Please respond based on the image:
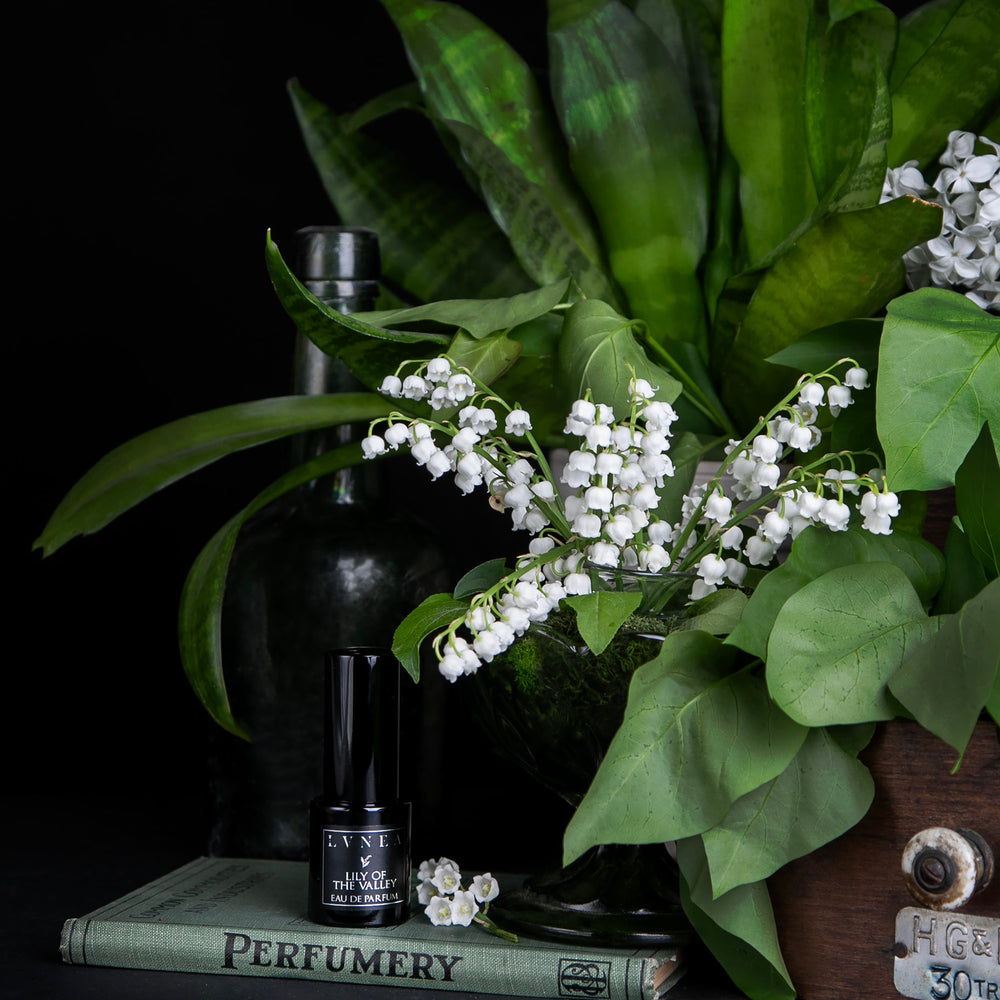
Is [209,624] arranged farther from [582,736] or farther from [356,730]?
[582,736]

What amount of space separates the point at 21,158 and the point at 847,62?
0.69 metres

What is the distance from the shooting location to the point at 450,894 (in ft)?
2.28

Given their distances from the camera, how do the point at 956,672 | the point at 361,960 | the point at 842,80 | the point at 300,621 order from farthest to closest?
the point at 300,621
the point at 842,80
the point at 361,960
the point at 956,672

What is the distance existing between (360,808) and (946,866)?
272 millimetres

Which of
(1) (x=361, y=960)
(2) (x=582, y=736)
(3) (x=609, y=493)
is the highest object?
(3) (x=609, y=493)

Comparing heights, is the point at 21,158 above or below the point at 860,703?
above

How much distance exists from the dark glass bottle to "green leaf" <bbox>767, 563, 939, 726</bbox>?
0.36m

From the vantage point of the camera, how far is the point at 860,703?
1.77ft

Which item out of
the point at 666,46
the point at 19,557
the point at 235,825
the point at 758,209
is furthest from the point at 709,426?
the point at 19,557

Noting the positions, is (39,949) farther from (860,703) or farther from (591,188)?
(591,188)

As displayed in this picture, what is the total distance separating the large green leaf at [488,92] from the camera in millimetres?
866

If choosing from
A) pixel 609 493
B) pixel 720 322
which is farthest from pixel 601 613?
pixel 720 322

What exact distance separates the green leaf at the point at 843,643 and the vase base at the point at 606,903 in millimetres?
164

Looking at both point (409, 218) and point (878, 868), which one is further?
point (409, 218)
